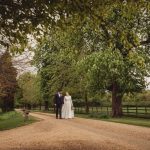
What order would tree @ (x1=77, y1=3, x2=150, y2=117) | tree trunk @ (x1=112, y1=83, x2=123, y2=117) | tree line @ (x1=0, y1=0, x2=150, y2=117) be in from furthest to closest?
1. tree trunk @ (x1=112, y1=83, x2=123, y2=117)
2. tree @ (x1=77, y1=3, x2=150, y2=117)
3. tree line @ (x1=0, y1=0, x2=150, y2=117)

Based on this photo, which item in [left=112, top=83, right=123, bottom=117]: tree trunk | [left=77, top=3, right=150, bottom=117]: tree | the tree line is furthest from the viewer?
[left=112, top=83, right=123, bottom=117]: tree trunk

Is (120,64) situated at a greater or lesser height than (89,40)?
lesser

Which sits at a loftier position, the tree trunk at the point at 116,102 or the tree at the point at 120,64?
the tree at the point at 120,64

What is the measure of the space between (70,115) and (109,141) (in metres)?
19.4

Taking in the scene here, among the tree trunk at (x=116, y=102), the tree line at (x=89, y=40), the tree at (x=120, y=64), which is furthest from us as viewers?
the tree trunk at (x=116, y=102)

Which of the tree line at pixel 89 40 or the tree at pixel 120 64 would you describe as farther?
the tree at pixel 120 64

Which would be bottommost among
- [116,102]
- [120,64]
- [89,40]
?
[116,102]

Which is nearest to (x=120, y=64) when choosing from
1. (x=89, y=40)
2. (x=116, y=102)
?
(x=89, y=40)

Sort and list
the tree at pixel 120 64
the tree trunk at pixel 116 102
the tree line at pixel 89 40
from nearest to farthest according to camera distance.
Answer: the tree line at pixel 89 40 < the tree at pixel 120 64 < the tree trunk at pixel 116 102

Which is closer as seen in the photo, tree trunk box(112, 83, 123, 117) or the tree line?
the tree line

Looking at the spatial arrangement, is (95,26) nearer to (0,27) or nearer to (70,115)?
(0,27)

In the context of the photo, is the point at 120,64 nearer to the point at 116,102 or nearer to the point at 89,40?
the point at 89,40

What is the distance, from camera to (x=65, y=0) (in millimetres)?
14891

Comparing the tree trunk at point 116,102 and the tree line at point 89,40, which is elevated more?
the tree line at point 89,40
